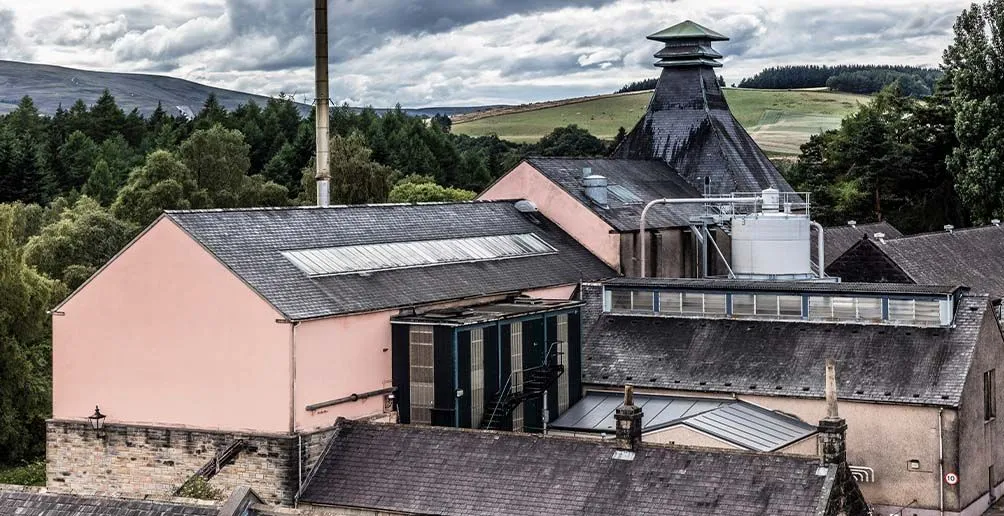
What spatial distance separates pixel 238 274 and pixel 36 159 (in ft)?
230

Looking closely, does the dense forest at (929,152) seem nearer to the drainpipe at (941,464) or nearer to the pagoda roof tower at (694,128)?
the pagoda roof tower at (694,128)

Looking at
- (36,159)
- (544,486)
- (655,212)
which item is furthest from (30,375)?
(36,159)

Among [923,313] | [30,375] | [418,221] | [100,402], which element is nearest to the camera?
[100,402]

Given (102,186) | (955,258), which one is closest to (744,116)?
(102,186)

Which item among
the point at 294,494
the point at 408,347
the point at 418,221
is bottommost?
the point at 294,494

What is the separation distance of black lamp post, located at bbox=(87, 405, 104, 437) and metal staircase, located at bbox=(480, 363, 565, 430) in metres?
9.12

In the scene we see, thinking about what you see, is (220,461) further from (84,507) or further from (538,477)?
(538,477)

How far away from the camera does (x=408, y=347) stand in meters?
33.8

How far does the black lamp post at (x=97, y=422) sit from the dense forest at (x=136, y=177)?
1710 centimetres

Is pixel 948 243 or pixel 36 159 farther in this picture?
pixel 36 159

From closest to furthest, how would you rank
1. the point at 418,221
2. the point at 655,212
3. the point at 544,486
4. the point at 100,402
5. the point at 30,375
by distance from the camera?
the point at 544,486
the point at 100,402
the point at 418,221
the point at 655,212
the point at 30,375

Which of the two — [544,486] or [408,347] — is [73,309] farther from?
[544,486]

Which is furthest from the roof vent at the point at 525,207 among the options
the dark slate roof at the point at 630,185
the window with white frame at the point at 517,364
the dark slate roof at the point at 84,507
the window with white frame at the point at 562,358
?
the dark slate roof at the point at 84,507

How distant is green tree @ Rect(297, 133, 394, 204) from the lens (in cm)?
8275
